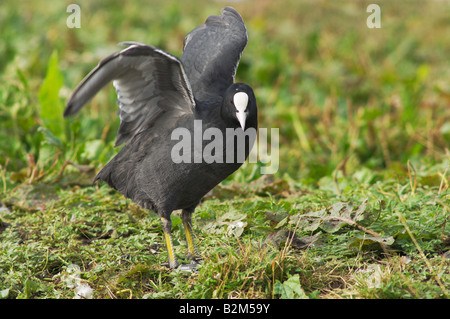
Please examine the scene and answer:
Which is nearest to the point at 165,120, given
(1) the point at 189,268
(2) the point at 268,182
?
(1) the point at 189,268

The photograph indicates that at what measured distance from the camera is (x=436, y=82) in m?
8.63

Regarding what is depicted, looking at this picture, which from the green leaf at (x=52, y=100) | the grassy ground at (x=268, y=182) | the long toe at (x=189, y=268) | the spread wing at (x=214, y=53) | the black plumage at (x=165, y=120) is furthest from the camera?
the green leaf at (x=52, y=100)

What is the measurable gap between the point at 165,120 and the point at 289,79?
5422 mm

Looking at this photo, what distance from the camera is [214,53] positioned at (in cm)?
432

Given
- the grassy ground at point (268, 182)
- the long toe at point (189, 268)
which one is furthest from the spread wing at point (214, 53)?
the long toe at point (189, 268)

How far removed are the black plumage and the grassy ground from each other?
0.41 metres

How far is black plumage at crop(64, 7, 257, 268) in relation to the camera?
321cm

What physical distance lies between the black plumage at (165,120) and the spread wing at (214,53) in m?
0.01

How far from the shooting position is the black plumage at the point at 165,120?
321cm

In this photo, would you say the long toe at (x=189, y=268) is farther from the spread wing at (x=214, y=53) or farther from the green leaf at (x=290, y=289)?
the spread wing at (x=214, y=53)

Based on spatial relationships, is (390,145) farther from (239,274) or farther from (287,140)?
(239,274)

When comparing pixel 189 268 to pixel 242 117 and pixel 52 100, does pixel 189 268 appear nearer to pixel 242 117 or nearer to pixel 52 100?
pixel 242 117

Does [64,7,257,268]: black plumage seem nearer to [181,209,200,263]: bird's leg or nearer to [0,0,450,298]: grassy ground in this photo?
[181,209,200,263]: bird's leg

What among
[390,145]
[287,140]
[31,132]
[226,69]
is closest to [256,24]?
[287,140]
